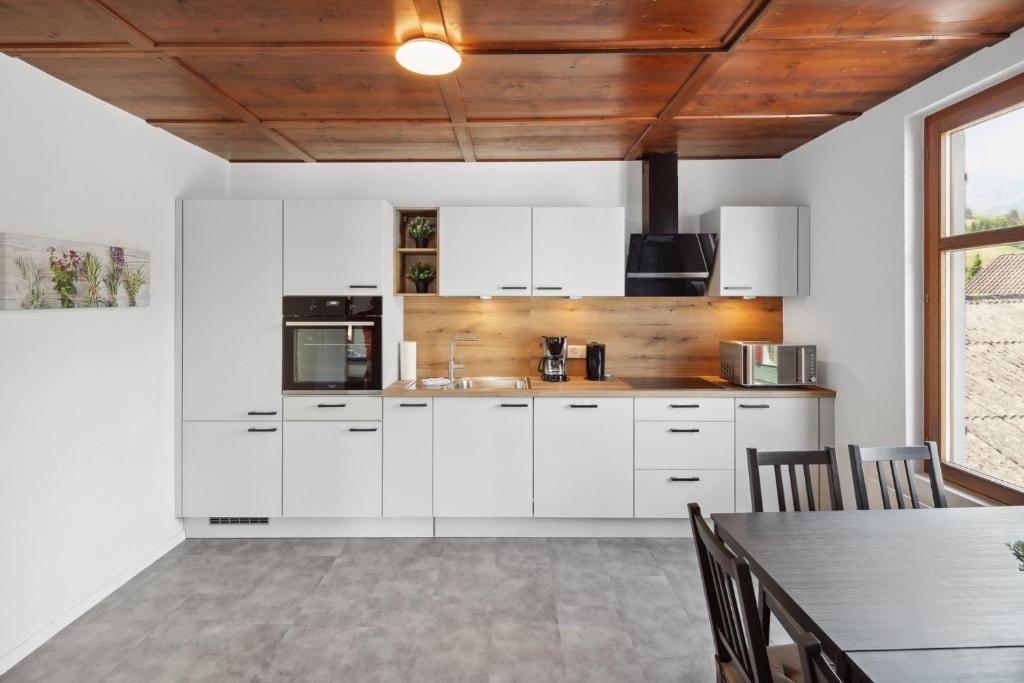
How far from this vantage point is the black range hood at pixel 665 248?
12.8 feet

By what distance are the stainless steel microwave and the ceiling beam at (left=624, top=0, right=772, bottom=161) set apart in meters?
1.47

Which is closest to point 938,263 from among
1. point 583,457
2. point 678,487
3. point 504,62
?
point 678,487

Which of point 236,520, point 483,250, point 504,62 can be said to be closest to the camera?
point 504,62

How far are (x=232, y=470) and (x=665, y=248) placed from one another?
3.06 m

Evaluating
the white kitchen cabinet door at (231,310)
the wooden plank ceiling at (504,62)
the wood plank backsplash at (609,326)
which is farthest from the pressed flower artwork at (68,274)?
the wood plank backsplash at (609,326)

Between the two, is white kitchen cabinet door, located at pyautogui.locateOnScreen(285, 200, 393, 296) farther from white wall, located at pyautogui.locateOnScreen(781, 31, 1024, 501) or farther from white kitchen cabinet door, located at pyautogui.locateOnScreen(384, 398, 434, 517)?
white wall, located at pyautogui.locateOnScreen(781, 31, 1024, 501)

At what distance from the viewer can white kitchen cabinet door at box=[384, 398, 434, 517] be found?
3.66 m

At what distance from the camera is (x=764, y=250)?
386 cm

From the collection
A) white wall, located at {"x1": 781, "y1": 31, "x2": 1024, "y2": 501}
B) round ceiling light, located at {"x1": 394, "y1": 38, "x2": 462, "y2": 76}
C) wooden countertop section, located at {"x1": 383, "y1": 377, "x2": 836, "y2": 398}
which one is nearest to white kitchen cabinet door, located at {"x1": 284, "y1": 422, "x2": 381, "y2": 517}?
wooden countertop section, located at {"x1": 383, "y1": 377, "x2": 836, "y2": 398}

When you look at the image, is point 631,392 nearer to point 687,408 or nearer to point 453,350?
point 687,408

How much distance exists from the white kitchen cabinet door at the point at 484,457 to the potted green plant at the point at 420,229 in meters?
1.14

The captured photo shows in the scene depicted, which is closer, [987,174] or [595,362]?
[987,174]

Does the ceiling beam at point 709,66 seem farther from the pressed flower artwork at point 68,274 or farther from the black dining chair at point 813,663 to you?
the pressed flower artwork at point 68,274

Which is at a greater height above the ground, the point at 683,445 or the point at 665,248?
the point at 665,248
